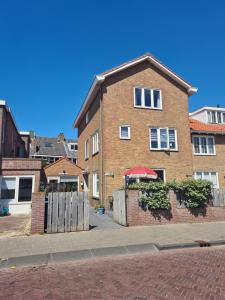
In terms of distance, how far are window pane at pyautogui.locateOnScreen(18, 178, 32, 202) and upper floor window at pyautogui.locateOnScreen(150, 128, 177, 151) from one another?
376 inches

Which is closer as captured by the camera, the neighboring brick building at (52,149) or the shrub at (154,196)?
the shrub at (154,196)

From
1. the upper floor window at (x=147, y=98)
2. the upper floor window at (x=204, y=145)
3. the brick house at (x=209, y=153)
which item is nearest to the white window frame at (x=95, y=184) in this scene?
the upper floor window at (x=147, y=98)

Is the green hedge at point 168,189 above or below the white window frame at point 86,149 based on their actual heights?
below

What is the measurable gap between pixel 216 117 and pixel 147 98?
11.8m

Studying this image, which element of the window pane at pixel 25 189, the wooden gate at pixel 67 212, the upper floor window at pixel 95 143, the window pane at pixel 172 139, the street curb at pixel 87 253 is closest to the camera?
the street curb at pixel 87 253

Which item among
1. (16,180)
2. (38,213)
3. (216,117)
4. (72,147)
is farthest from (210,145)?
(72,147)

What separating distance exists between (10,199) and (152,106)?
12740 millimetres

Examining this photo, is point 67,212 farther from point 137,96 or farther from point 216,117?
point 216,117

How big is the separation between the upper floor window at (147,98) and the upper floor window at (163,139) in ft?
6.63

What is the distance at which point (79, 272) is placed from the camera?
6176mm

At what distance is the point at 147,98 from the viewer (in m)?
19.3

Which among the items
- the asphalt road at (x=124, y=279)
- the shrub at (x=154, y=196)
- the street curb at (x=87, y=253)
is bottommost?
the asphalt road at (x=124, y=279)

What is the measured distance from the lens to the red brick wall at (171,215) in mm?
12039

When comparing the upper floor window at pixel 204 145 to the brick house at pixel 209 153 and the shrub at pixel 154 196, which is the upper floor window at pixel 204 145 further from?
the shrub at pixel 154 196
